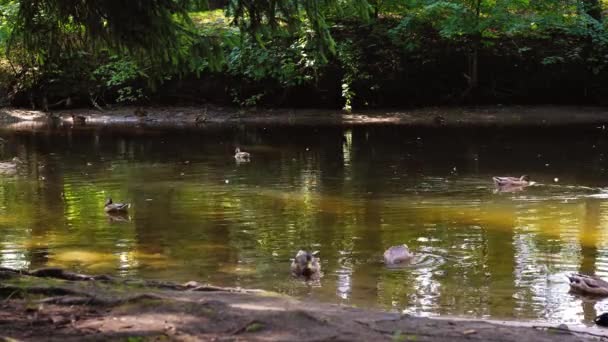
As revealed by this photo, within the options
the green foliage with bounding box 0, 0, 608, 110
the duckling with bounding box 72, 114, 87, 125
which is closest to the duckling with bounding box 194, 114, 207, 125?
the green foliage with bounding box 0, 0, 608, 110

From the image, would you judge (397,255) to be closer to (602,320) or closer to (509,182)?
(602,320)

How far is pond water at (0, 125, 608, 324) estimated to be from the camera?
8945 mm

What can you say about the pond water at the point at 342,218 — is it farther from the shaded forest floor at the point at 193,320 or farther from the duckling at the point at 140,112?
the duckling at the point at 140,112

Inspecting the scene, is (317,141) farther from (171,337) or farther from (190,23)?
(171,337)

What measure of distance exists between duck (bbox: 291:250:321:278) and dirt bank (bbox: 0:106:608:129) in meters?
18.2

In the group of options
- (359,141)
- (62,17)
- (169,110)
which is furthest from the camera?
(169,110)

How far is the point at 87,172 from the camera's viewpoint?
1783 centimetres

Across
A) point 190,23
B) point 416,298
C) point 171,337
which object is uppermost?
point 190,23

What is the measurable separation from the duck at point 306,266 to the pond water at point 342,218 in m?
0.18

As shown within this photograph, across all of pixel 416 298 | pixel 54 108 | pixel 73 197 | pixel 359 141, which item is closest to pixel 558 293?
pixel 416 298

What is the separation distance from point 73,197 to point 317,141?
9516mm

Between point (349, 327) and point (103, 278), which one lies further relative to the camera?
point (103, 278)

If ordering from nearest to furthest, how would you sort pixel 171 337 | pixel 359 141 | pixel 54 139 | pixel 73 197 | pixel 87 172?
pixel 171 337, pixel 73 197, pixel 87 172, pixel 359 141, pixel 54 139

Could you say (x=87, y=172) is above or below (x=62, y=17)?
below
